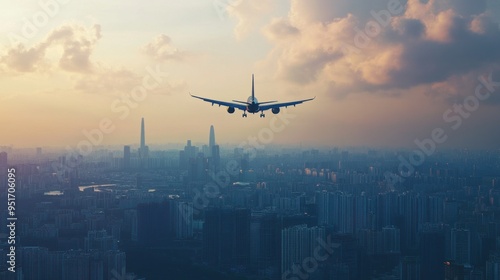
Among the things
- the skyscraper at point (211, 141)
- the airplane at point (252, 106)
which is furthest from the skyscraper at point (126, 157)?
the airplane at point (252, 106)

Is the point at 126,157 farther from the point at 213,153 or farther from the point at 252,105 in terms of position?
the point at 252,105

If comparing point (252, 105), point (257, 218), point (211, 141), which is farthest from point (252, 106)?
point (211, 141)

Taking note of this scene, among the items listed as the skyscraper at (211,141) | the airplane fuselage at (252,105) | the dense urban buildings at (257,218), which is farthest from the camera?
the skyscraper at (211,141)

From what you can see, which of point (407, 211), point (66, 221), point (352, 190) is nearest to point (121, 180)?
point (66, 221)

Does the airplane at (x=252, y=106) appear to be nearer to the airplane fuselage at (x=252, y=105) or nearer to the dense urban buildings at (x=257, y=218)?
the airplane fuselage at (x=252, y=105)

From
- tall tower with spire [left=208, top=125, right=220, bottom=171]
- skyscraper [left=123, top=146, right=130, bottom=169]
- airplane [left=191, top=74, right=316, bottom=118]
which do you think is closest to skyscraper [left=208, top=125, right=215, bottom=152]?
tall tower with spire [left=208, top=125, right=220, bottom=171]

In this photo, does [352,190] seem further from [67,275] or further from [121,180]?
[67,275]

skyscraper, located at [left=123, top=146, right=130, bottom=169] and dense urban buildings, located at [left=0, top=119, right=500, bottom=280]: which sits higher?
skyscraper, located at [left=123, top=146, right=130, bottom=169]

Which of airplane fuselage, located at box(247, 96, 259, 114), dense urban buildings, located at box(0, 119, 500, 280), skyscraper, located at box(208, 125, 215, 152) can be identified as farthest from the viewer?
skyscraper, located at box(208, 125, 215, 152)

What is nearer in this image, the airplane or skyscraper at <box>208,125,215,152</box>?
the airplane

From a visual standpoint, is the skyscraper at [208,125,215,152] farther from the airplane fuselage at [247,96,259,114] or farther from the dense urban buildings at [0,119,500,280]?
the airplane fuselage at [247,96,259,114]

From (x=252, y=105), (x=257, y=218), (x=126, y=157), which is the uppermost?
(x=252, y=105)
